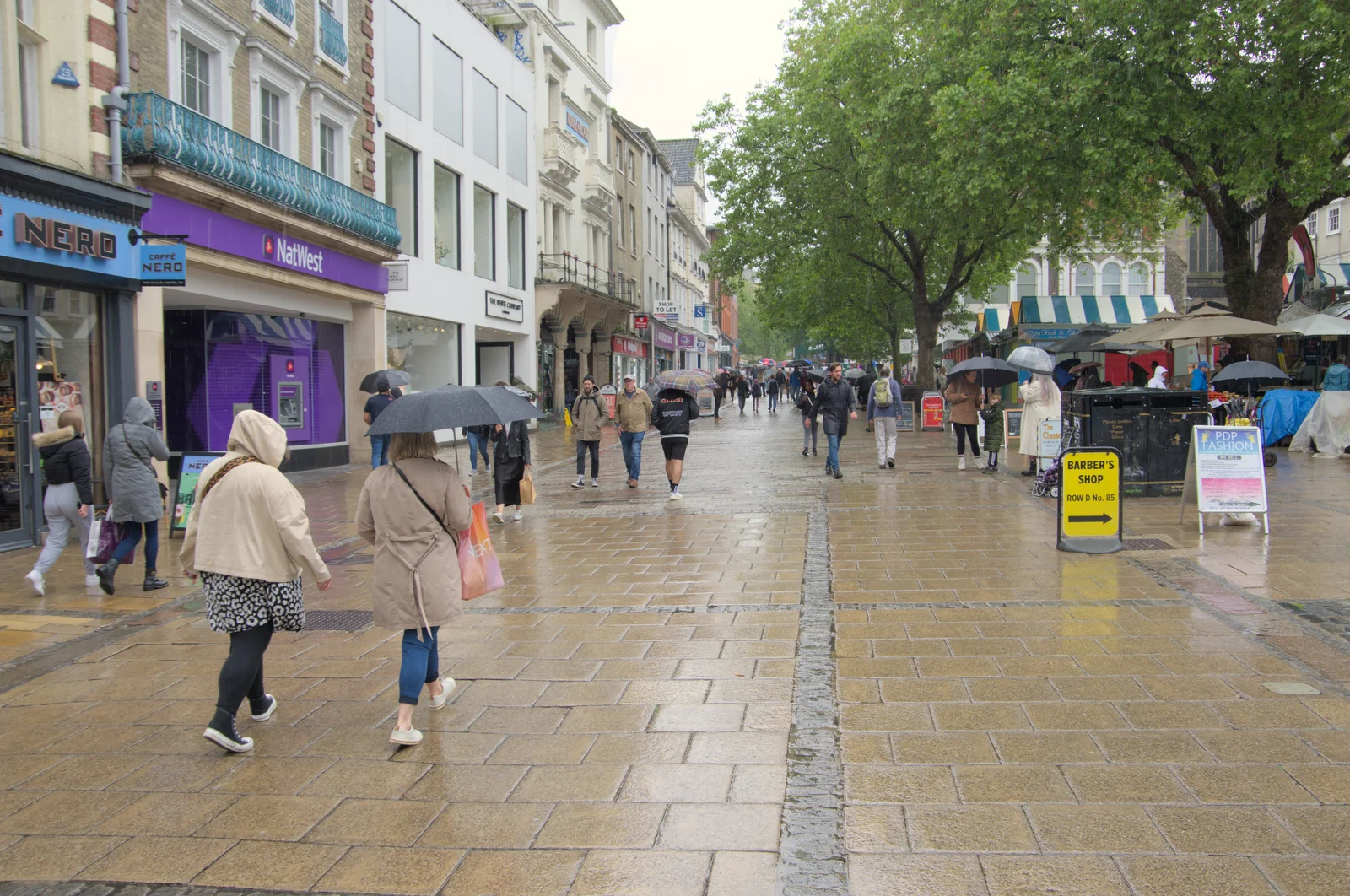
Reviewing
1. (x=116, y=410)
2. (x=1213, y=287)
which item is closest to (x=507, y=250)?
(x=116, y=410)

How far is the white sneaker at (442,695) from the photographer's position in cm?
509

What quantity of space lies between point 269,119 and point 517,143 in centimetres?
1246

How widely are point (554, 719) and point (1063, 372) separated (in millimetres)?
20913

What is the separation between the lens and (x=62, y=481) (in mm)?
8078

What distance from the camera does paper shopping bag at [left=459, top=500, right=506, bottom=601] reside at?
4.87 m

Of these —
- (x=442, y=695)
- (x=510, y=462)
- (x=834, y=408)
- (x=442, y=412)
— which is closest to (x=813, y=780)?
(x=442, y=695)

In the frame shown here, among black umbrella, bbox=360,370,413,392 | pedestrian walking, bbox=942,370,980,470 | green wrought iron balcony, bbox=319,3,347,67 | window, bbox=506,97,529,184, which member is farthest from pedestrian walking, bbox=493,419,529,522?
window, bbox=506,97,529,184

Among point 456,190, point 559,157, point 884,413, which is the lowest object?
point 884,413

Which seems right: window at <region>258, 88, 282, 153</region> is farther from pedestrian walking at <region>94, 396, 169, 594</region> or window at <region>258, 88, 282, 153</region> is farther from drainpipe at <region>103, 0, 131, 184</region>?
pedestrian walking at <region>94, 396, 169, 594</region>

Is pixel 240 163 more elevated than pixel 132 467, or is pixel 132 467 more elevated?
pixel 240 163

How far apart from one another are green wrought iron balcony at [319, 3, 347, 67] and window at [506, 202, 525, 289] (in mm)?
9371

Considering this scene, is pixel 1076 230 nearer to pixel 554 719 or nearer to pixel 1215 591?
pixel 1215 591

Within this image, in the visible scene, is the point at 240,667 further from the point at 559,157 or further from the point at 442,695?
the point at 559,157

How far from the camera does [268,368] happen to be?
17312 millimetres
